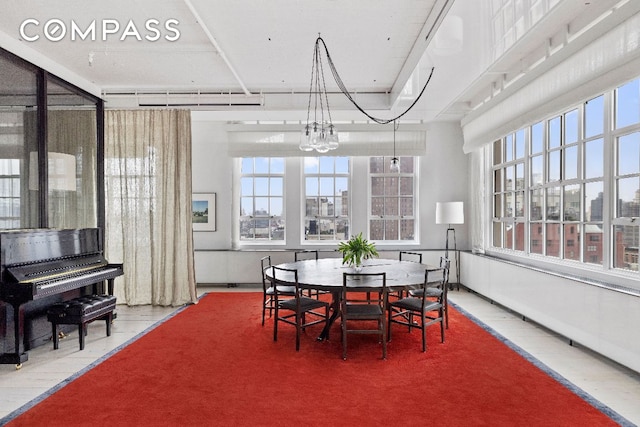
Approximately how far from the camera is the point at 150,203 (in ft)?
20.1

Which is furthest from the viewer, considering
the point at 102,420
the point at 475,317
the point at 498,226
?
the point at 498,226

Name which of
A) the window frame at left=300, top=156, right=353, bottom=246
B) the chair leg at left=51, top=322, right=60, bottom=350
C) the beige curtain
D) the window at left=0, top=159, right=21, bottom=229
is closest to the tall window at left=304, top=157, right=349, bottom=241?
the window frame at left=300, top=156, right=353, bottom=246

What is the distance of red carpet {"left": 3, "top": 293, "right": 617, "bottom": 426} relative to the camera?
265 cm

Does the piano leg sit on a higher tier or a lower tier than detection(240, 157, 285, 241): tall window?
lower

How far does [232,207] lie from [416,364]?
4935 millimetres

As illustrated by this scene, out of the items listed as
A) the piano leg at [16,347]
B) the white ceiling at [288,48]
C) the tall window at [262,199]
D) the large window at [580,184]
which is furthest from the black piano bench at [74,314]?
the large window at [580,184]

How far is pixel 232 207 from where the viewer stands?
24.5 ft

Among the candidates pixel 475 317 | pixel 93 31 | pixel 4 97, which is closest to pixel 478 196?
pixel 475 317

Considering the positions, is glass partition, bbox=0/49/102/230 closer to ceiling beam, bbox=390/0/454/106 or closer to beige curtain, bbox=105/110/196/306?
beige curtain, bbox=105/110/196/306

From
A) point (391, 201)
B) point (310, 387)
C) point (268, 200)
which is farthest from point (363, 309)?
point (268, 200)

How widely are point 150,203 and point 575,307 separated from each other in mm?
5886

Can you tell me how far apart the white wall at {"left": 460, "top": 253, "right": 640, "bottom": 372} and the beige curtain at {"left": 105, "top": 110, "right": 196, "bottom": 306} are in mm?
4748

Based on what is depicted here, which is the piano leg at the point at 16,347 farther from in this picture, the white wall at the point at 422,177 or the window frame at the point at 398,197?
the window frame at the point at 398,197

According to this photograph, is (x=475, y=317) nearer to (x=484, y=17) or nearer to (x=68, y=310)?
(x=484, y=17)
